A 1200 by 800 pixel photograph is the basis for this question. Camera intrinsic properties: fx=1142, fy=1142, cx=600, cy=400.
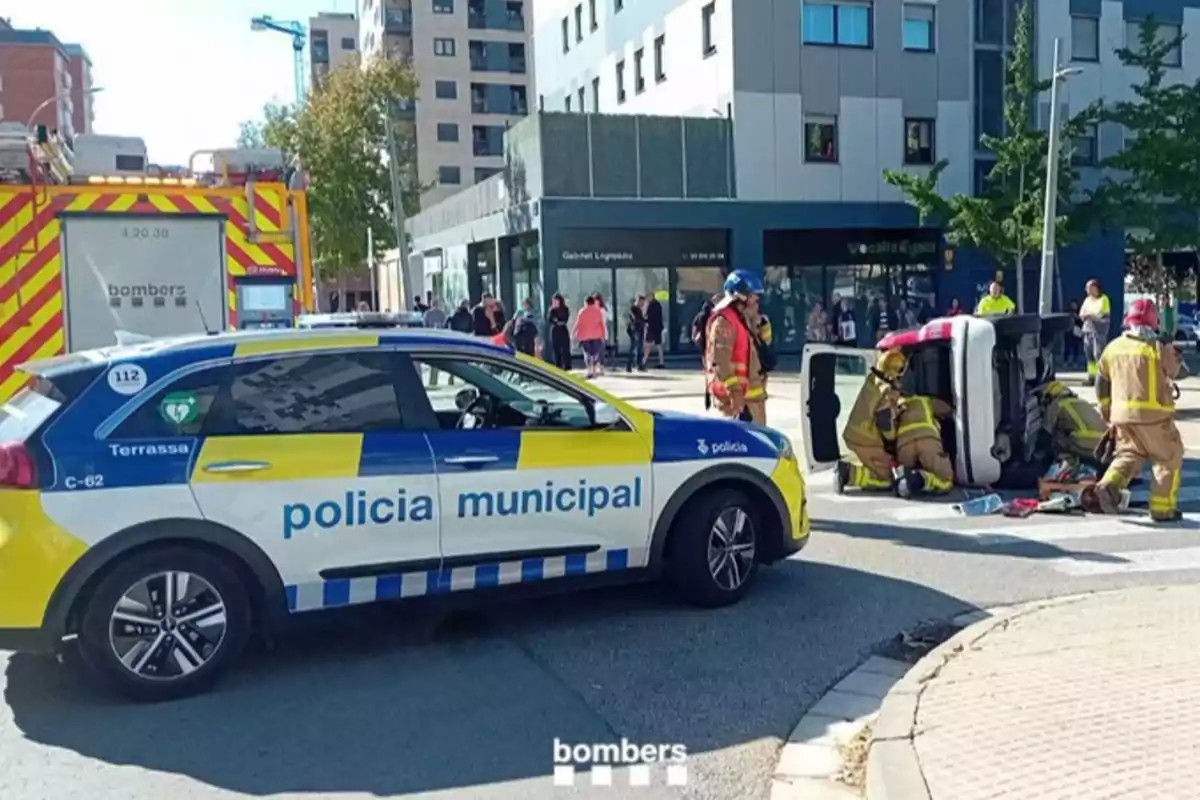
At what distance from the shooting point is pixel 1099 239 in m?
30.3

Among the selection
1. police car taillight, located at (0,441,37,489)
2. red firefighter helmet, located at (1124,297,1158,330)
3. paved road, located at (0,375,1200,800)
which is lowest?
paved road, located at (0,375,1200,800)

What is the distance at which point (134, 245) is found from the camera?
9242mm

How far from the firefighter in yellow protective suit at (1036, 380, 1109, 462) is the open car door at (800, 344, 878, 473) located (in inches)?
62.0

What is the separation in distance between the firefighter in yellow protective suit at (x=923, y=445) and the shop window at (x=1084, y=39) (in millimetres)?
25014

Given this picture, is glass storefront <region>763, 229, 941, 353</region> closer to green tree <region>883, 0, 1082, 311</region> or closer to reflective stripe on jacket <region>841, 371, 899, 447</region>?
green tree <region>883, 0, 1082, 311</region>

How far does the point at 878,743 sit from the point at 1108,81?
31.2 metres

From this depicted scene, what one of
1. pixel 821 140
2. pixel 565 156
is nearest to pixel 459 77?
pixel 821 140

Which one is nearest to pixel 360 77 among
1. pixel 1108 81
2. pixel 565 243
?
pixel 565 243

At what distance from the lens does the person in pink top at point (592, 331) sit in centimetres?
2211

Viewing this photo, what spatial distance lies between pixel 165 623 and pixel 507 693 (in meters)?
1.51

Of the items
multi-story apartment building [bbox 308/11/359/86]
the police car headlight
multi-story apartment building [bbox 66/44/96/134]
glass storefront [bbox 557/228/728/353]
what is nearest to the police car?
the police car headlight

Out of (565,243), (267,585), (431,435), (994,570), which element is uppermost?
(565,243)

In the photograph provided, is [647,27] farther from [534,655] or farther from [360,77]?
[534,655]

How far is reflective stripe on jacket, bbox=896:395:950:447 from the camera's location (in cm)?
937
